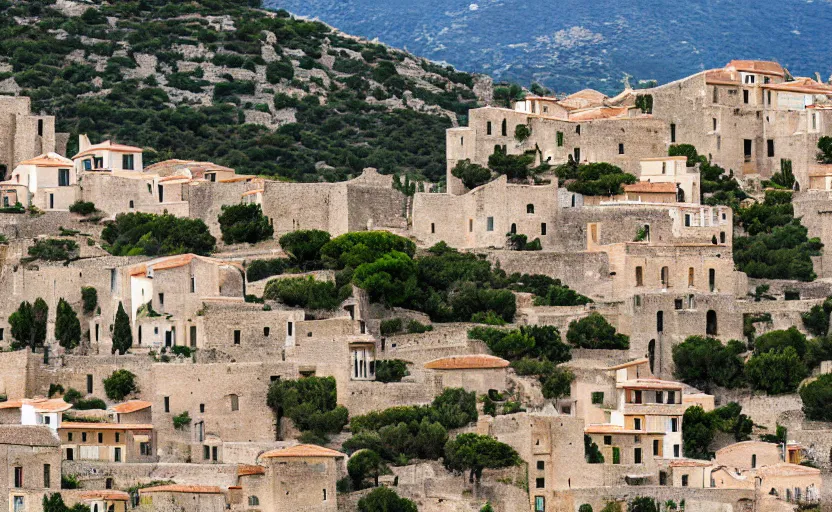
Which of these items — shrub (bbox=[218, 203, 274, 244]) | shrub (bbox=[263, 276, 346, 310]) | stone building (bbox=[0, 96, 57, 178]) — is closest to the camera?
shrub (bbox=[263, 276, 346, 310])

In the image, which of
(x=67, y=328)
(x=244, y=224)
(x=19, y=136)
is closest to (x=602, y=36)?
(x=19, y=136)

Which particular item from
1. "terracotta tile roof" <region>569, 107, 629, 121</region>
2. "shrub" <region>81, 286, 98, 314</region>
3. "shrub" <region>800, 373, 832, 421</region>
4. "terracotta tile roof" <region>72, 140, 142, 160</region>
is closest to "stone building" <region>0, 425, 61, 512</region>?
"shrub" <region>81, 286, 98, 314</region>

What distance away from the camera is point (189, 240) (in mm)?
69812

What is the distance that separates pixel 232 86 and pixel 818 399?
37.1 m

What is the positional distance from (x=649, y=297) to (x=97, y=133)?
Result: 26.1 m

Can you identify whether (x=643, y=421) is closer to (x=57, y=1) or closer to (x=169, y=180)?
(x=169, y=180)

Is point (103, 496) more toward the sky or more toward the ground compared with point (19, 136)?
more toward the ground

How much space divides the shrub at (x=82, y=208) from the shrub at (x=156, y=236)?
0.89m

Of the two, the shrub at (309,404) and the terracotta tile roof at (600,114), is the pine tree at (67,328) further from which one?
the terracotta tile roof at (600,114)

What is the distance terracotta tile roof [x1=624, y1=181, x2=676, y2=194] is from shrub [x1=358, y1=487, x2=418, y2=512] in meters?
17.7

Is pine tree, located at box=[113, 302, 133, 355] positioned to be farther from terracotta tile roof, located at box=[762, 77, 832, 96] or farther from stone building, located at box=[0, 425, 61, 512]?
terracotta tile roof, located at box=[762, 77, 832, 96]

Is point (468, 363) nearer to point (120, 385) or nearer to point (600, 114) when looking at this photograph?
point (120, 385)

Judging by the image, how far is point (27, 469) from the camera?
56.0 metres

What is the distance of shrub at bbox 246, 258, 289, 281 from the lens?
67625 mm
